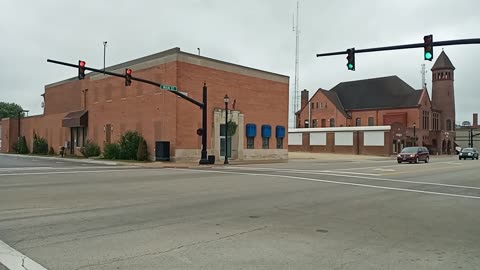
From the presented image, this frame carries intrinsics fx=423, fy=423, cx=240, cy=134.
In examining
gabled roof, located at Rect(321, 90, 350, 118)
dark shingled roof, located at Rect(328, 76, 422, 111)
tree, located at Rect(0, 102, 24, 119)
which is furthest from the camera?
tree, located at Rect(0, 102, 24, 119)

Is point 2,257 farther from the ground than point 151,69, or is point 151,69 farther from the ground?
point 151,69

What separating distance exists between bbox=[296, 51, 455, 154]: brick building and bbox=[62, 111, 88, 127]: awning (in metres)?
56.7

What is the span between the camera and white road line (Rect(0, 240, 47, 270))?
5.71 metres

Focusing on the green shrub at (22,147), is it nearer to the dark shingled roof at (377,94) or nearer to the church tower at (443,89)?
the dark shingled roof at (377,94)

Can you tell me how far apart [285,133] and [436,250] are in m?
39.7

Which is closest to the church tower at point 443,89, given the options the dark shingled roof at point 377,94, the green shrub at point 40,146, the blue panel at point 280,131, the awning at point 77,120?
the dark shingled roof at point 377,94

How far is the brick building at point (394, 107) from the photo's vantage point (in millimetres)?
83750


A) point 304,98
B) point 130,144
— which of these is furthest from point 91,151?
point 304,98

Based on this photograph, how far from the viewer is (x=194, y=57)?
36875mm

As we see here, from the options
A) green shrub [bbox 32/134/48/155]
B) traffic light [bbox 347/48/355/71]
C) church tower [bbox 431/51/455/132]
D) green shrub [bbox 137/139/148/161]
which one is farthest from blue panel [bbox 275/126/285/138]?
church tower [bbox 431/51/455/132]

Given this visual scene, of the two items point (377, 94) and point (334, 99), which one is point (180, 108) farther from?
point (377, 94)

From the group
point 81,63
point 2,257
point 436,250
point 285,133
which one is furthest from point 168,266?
point 285,133

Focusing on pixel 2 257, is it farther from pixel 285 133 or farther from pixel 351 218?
pixel 285 133

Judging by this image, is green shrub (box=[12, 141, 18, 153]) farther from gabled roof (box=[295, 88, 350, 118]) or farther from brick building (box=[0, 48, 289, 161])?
gabled roof (box=[295, 88, 350, 118])
